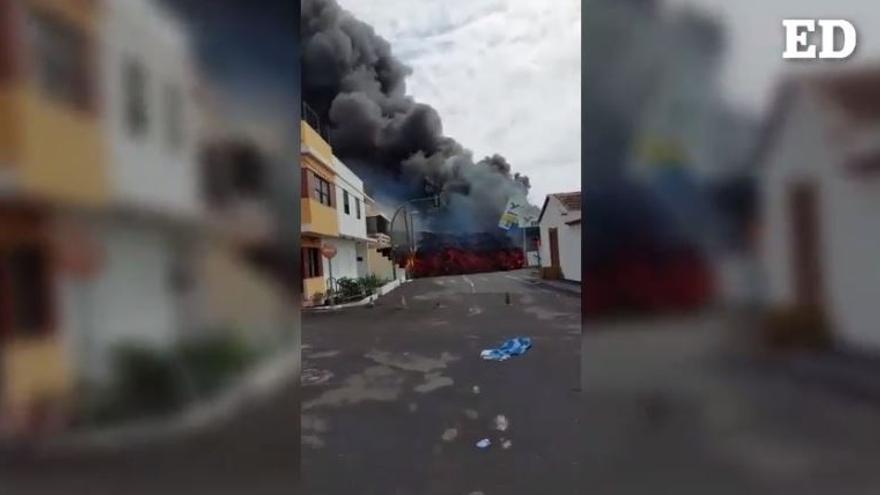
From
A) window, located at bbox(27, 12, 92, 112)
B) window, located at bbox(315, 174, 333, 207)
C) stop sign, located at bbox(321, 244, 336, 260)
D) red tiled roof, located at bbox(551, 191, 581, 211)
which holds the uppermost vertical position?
window, located at bbox(27, 12, 92, 112)

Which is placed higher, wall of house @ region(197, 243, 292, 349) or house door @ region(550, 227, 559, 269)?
house door @ region(550, 227, 559, 269)

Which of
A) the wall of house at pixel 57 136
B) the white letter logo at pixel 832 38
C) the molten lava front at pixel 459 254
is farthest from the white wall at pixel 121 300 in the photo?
the white letter logo at pixel 832 38

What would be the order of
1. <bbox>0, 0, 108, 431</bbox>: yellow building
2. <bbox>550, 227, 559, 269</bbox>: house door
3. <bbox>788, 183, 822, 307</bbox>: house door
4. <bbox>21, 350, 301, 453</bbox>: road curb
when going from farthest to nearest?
1. <bbox>550, 227, 559, 269</bbox>: house door
2. <bbox>788, 183, 822, 307</bbox>: house door
3. <bbox>21, 350, 301, 453</bbox>: road curb
4. <bbox>0, 0, 108, 431</bbox>: yellow building

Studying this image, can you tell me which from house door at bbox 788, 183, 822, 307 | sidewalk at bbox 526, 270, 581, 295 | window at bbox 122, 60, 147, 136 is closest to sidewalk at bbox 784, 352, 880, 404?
house door at bbox 788, 183, 822, 307

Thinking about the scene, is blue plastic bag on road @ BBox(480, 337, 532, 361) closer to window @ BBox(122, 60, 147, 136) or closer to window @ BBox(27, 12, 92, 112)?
window @ BBox(122, 60, 147, 136)

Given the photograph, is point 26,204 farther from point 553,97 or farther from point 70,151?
point 553,97

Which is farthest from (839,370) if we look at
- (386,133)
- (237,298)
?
(237,298)

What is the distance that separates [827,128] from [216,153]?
1450 mm

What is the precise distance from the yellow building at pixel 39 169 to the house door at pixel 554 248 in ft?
3.46

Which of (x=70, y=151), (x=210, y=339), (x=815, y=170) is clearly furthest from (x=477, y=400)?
(x=70, y=151)

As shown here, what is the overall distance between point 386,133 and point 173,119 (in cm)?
52

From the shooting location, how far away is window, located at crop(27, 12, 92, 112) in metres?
1.37

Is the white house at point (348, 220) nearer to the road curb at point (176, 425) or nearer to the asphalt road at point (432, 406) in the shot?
the asphalt road at point (432, 406)

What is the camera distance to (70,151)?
4.60 feet
